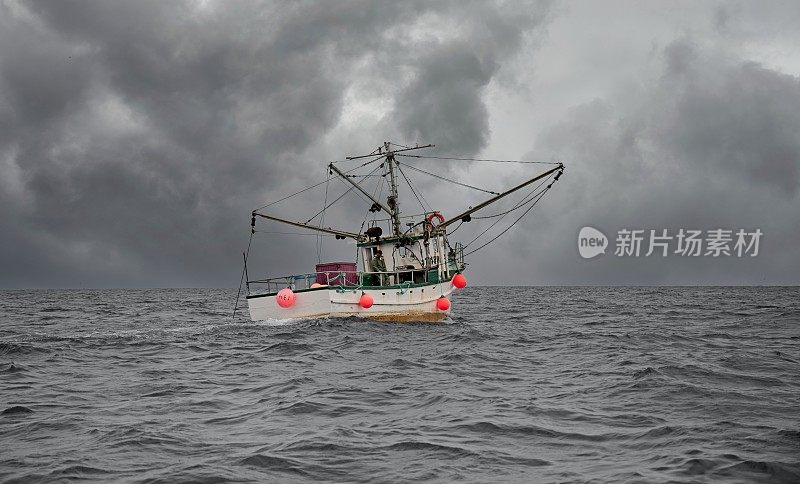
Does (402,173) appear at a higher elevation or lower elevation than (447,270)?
higher

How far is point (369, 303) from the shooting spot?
100 ft

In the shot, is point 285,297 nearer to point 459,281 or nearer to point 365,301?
point 365,301

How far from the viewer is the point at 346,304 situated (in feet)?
99.7

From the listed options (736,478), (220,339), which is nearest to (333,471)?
(736,478)

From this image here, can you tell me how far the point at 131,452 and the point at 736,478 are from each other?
8.05m

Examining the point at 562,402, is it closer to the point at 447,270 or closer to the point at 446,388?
the point at 446,388

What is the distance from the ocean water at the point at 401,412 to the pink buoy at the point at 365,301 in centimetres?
706

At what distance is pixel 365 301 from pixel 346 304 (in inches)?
35.6

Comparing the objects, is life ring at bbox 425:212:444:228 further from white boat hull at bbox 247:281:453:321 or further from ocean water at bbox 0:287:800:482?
ocean water at bbox 0:287:800:482

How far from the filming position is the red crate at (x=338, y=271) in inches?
1271

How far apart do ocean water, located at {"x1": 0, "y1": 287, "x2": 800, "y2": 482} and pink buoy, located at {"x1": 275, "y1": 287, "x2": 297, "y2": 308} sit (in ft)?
20.7

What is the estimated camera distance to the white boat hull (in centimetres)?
2967

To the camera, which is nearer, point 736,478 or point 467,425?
point 736,478

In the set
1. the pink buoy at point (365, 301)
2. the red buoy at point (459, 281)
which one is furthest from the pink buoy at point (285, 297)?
the red buoy at point (459, 281)
